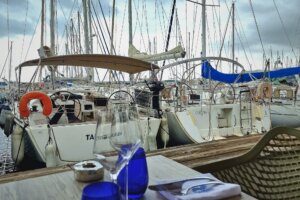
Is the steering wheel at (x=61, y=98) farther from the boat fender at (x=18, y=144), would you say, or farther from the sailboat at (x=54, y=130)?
the boat fender at (x=18, y=144)

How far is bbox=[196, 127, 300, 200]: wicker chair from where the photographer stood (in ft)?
5.39

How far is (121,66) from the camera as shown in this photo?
20.5ft

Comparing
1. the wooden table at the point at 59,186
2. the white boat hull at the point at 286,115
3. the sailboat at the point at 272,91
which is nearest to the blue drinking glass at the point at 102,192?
the wooden table at the point at 59,186

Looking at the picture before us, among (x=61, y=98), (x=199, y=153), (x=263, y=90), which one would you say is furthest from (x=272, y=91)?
(x=199, y=153)

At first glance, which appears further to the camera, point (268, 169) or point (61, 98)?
point (61, 98)

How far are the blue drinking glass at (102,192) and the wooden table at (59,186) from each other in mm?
176

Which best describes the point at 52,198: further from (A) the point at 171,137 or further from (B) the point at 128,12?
(B) the point at 128,12

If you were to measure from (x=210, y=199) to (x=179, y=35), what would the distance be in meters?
13.0

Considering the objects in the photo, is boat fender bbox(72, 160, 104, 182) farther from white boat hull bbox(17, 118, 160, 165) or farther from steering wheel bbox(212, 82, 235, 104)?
steering wheel bbox(212, 82, 235, 104)

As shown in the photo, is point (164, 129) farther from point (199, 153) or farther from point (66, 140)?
point (199, 153)

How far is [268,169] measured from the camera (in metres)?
1.68

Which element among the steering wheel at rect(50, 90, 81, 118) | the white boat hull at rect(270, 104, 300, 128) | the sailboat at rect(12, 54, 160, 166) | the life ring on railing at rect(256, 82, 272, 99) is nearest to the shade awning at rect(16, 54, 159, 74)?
the sailboat at rect(12, 54, 160, 166)

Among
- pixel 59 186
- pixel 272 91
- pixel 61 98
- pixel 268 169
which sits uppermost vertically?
pixel 272 91

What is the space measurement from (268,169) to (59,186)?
1.20 m
